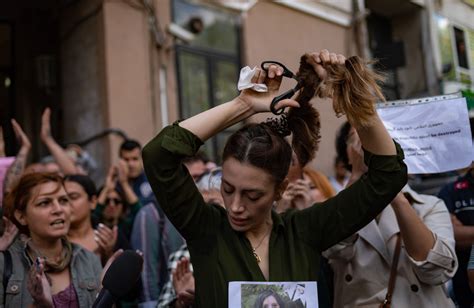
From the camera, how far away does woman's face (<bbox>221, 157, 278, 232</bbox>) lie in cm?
222

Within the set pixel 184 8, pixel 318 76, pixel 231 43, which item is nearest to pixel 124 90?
pixel 184 8

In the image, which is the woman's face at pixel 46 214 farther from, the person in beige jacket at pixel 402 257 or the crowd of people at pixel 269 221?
the person in beige jacket at pixel 402 257

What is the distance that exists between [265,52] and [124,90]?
10.5 feet

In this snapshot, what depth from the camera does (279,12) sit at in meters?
10.5

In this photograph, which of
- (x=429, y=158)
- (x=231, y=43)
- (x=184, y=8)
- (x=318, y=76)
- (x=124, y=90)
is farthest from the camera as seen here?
(x=231, y=43)

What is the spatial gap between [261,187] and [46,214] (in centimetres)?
155

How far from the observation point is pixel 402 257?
303 cm

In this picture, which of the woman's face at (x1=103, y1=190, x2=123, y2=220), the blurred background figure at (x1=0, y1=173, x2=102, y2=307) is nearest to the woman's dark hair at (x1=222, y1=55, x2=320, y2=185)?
the blurred background figure at (x1=0, y1=173, x2=102, y2=307)

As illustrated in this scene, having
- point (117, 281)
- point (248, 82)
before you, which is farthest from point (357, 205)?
point (117, 281)

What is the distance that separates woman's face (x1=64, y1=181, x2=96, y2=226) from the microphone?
1.96m

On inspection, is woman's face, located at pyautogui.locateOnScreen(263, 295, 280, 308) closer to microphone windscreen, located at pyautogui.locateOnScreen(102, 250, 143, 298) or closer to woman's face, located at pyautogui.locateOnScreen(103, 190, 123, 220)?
microphone windscreen, located at pyautogui.locateOnScreen(102, 250, 143, 298)

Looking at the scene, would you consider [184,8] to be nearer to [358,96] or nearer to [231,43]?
[231,43]

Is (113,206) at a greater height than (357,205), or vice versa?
(113,206)

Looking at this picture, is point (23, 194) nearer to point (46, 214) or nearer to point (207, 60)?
point (46, 214)
